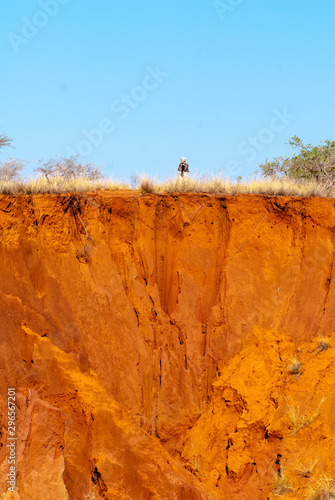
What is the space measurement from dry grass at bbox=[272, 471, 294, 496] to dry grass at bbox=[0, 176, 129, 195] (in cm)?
614

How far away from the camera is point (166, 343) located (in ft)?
41.0

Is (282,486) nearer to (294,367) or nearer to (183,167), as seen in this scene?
(294,367)

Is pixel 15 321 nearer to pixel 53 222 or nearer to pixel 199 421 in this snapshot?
pixel 53 222

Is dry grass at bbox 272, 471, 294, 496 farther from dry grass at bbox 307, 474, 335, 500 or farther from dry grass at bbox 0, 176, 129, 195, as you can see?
dry grass at bbox 0, 176, 129, 195

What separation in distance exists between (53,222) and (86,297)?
148cm

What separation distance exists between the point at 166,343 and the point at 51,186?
362cm

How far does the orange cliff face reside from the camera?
11.1 metres

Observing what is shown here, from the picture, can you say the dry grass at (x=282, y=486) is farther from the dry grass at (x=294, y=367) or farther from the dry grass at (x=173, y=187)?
the dry grass at (x=173, y=187)

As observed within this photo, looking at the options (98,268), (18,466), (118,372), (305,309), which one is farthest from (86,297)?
(305,309)

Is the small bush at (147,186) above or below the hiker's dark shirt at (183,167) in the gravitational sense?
below

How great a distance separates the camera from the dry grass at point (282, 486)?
35.2 feet

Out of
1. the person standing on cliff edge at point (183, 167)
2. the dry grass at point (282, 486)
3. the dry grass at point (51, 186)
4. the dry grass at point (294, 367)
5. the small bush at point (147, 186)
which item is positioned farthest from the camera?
the person standing on cliff edge at point (183, 167)

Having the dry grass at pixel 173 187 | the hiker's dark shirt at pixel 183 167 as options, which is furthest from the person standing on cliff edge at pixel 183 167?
the dry grass at pixel 173 187

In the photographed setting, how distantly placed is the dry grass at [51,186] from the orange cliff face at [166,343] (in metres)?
0.40
